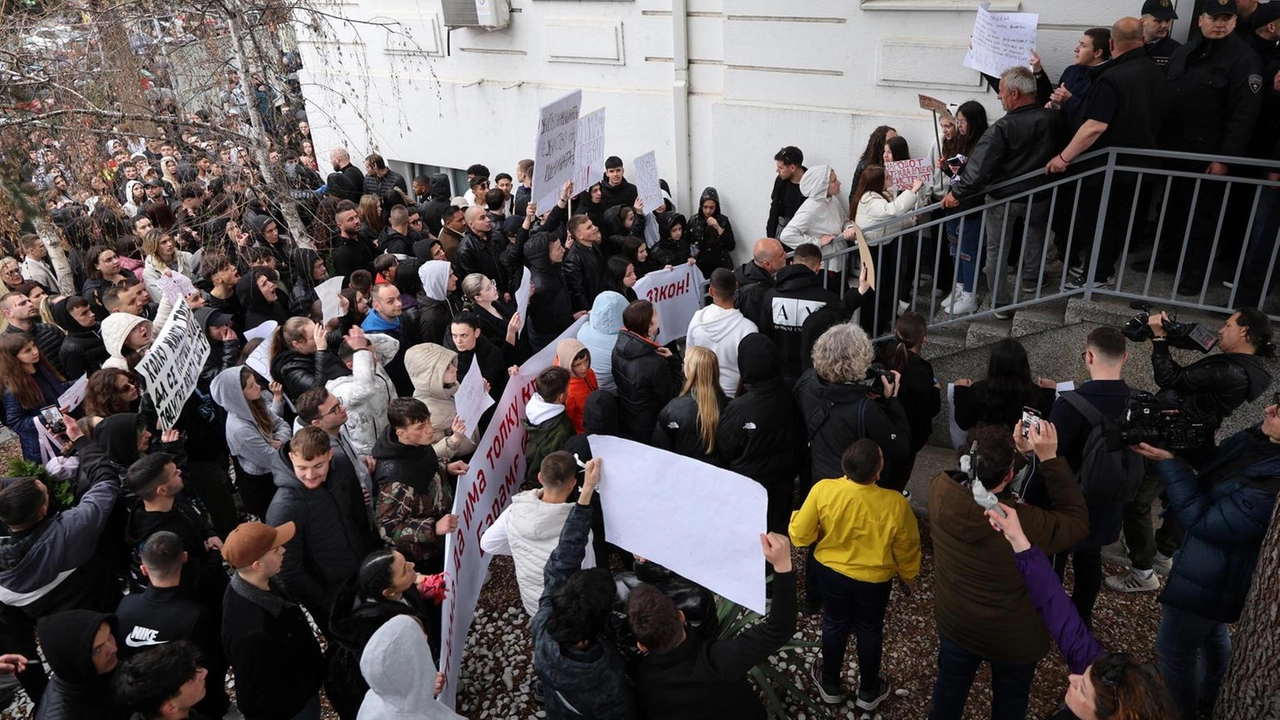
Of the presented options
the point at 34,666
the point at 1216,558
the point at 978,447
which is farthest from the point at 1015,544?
the point at 34,666

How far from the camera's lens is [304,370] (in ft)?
17.7

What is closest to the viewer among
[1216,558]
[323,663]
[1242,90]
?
[1216,558]

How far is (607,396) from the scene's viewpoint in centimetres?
508

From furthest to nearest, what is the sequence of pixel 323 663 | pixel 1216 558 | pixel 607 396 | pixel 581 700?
pixel 607 396 < pixel 323 663 < pixel 1216 558 < pixel 581 700

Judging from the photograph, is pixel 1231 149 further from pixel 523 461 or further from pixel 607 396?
pixel 523 461

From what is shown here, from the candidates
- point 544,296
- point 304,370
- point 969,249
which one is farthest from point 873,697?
point 544,296

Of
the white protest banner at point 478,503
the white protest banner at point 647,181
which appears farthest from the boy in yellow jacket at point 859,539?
the white protest banner at point 647,181

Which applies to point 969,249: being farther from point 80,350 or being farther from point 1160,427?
point 80,350

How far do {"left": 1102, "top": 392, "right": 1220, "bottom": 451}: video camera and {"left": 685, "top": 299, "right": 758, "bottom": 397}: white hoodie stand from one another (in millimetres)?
2284

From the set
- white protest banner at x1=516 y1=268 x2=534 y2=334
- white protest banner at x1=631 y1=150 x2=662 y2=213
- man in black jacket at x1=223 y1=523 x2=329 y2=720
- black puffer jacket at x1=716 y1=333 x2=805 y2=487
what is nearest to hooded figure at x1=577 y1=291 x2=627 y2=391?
white protest banner at x1=516 y1=268 x2=534 y2=334

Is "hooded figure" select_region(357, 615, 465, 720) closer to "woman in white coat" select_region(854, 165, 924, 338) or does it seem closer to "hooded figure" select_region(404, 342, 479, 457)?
"hooded figure" select_region(404, 342, 479, 457)

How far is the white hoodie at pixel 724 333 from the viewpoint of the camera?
18.7ft

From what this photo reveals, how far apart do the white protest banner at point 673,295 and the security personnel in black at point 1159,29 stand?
146 inches

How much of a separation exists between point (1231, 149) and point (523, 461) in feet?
16.4
